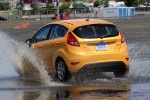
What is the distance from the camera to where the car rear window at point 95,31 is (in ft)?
40.2

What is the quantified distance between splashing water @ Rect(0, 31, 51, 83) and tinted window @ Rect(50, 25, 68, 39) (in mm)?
737

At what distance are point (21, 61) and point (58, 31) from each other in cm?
151

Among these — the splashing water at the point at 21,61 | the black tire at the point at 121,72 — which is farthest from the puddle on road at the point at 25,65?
the black tire at the point at 121,72

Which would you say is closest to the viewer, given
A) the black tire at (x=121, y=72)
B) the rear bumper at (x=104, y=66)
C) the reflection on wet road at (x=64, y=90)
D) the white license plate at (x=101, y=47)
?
the reflection on wet road at (x=64, y=90)

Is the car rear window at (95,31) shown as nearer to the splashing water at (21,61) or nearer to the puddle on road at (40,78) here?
the puddle on road at (40,78)

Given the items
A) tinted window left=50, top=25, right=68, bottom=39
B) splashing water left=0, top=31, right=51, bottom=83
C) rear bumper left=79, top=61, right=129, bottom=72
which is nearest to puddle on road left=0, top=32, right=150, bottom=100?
splashing water left=0, top=31, right=51, bottom=83

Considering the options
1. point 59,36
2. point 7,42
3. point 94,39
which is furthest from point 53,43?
point 7,42

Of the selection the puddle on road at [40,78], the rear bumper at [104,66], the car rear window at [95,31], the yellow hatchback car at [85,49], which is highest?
the car rear window at [95,31]

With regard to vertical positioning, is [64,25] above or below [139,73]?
above

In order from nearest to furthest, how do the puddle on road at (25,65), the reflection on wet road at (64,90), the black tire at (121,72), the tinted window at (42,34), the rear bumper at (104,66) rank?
1. the reflection on wet road at (64,90)
2. the rear bumper at (104,66)
3. the black tire at (121,72)
4. the puddle on road at (25,65)
5. the tinted window at (42,34)

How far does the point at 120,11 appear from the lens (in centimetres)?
8938

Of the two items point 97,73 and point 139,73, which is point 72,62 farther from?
point 139,73

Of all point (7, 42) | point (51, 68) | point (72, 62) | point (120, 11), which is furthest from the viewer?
point (120, 11)

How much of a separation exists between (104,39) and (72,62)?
96 cm
